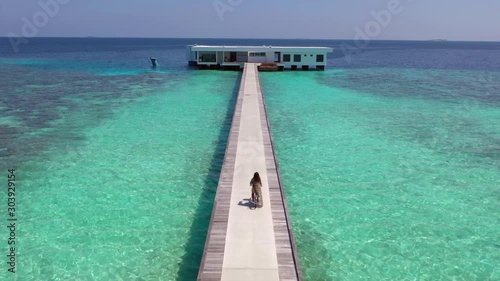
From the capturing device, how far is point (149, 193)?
15812 millimetres

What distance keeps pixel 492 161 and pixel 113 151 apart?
19.7 metres

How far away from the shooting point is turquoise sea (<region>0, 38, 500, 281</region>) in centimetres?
1152

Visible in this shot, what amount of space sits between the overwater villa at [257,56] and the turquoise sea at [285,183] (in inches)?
1021

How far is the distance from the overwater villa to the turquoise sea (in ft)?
85.1

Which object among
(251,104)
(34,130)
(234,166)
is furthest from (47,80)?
(234,166)

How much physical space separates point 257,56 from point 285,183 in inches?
1770

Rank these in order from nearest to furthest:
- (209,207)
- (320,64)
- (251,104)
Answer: (209,207), (251,104), (320,64)

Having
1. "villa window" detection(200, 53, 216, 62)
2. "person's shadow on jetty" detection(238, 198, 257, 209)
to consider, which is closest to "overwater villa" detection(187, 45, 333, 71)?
"villa window" detection(200, 53, 216, 62)

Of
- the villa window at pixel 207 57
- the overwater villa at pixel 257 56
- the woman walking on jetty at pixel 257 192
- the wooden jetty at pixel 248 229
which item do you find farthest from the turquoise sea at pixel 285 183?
the villa window at pixel 207 57

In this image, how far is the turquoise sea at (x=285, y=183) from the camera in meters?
11.5

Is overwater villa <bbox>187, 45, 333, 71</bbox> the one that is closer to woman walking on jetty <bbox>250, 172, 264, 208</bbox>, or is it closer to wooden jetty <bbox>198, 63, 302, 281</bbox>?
wooden jetty <bbox>198, 63, 302, 281</bbox>

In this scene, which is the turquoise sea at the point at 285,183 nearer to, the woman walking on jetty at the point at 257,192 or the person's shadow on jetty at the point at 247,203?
the person's shadow on jetty at the point at 247,203

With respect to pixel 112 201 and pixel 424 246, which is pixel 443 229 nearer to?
pixel 424 246

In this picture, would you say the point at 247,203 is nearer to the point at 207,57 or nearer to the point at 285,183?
the point at 285,183
